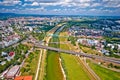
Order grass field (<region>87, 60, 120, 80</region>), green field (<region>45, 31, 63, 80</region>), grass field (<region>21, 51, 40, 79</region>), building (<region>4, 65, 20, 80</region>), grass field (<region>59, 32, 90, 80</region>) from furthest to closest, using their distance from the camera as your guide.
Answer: grass field (<region>21, 51, 40, 79</region>) < green field (<region>45, 31, 63, 80</region>) < grass field (<region>87, 60, 120, 80</region>) < grass field (<region>59, 32, 90, 80</region>) < building (<region>4, 65, 20, 80</region>)

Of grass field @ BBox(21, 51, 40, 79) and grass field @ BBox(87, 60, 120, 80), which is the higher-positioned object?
grass field @ BBox(21, 51, 40, 79)

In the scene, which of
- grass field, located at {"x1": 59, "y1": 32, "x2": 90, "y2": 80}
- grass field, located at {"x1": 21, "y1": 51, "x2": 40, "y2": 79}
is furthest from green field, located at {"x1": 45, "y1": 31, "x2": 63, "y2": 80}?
grass field, located at {"x1": 21, "y1": 51, "x2": 40, "y2": 79}

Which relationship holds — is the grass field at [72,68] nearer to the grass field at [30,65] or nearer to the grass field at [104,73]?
the grass field at [104,73]

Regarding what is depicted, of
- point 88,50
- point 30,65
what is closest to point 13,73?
point 30,65

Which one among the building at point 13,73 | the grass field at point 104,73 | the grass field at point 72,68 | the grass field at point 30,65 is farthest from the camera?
the grass field at point 30,65

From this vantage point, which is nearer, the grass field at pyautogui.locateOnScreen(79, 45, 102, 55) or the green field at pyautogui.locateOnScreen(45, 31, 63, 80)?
the green field at pyautogui.locateOnScreen(45, 31, 63, 80)

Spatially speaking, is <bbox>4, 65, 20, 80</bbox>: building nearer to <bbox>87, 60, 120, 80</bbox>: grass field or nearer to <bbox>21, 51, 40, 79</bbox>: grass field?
<bbox>21, 51, 40, 79</bbox>: grass field

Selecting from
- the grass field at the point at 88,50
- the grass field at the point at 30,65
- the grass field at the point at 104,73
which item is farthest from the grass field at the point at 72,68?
the grass field at the point at 88,50

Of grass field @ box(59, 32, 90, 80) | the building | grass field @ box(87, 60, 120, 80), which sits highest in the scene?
the building

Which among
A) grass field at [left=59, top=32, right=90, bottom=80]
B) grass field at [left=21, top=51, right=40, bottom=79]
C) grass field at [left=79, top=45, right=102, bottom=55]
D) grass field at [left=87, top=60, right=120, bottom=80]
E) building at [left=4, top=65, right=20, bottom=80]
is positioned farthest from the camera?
grass field at [left=79, top=45, right=102, bottom=55]

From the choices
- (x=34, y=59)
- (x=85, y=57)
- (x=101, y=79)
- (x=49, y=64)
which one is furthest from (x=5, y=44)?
(x=101, y=79)
